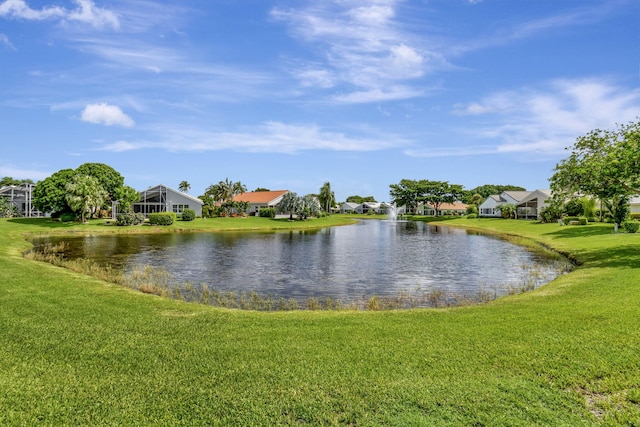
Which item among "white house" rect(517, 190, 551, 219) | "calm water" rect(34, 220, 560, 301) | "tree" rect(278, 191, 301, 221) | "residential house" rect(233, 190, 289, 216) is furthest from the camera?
"residential house" rect(233, 190, 289, 216)

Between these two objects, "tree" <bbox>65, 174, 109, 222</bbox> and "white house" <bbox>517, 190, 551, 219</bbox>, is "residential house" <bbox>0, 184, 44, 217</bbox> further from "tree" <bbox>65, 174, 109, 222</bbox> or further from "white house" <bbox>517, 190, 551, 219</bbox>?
"white house" <bbox>517, 190, 551, 219</bbox>

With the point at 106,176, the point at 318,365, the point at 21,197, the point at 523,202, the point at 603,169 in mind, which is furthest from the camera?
the point at 523,202

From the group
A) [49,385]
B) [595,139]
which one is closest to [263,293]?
[49,385]

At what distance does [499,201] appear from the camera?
330ft

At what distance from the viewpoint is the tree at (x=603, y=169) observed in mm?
21250

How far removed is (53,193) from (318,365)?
2472 inches

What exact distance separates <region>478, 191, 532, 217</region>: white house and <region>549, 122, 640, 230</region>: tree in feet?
225

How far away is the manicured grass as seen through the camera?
5965mm

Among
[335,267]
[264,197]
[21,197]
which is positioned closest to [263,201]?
[264,197]

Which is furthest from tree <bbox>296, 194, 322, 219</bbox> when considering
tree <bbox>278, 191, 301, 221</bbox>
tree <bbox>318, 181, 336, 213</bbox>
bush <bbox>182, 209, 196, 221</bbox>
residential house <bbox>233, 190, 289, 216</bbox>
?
tree <bbox>318, 181, 336, 213</bbox>

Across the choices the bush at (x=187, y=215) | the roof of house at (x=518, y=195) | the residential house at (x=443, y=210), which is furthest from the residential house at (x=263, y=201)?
the residential house at (x=443, y=210)

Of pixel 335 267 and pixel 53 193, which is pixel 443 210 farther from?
pixel 335 267

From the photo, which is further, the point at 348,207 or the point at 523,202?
the point at 348,207

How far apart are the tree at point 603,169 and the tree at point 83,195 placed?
5634 centimetres
